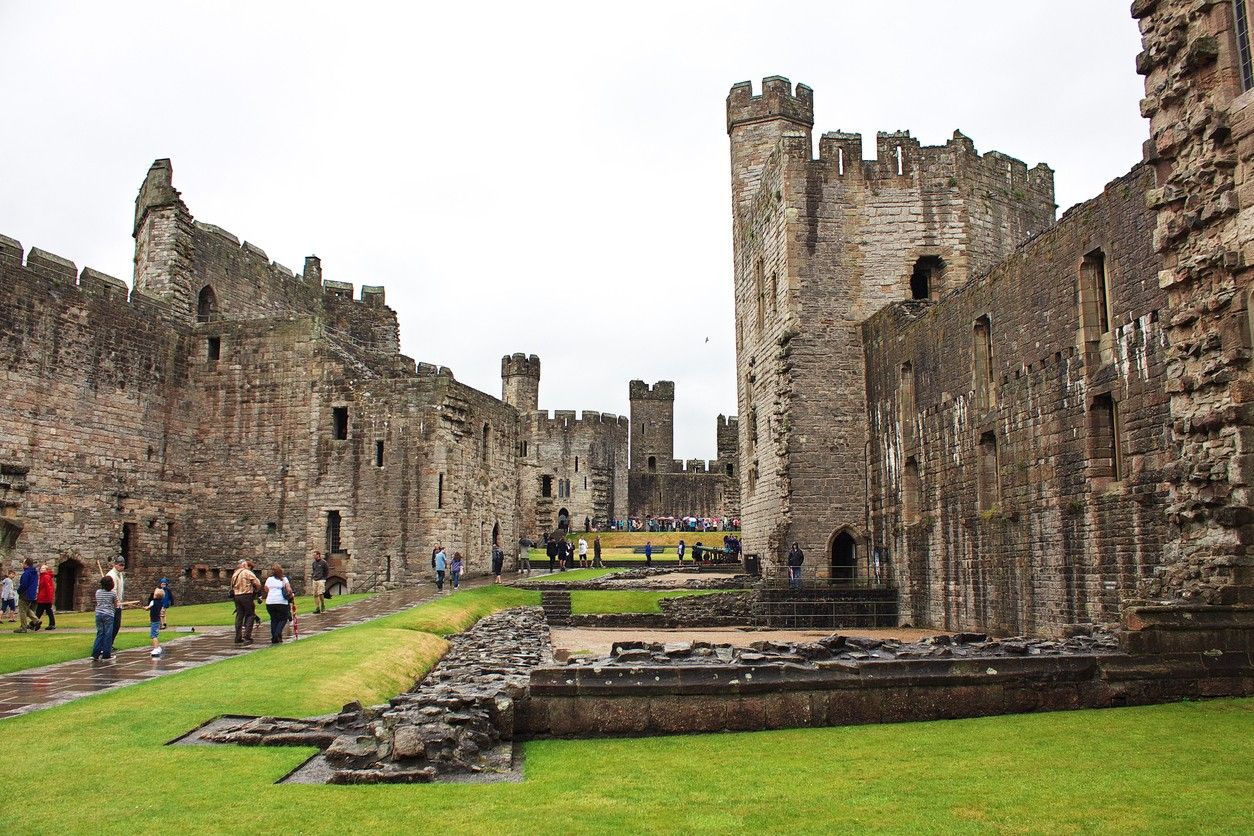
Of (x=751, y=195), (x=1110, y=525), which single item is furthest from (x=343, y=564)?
(x=1110, y=525)

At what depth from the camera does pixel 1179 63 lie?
11164mm

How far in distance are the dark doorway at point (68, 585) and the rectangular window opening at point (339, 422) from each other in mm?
7369

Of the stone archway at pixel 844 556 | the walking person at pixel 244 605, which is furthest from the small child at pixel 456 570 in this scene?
the walking person at pixel 244 605

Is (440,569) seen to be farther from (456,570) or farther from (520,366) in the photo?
(520,366)

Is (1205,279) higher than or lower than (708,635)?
higher

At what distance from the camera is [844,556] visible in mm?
27125

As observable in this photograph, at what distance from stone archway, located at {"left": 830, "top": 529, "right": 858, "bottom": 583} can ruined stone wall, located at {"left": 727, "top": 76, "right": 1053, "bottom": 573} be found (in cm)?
32

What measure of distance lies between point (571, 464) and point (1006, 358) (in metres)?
46.1

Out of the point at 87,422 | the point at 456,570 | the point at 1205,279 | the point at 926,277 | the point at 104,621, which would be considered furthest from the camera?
the point at 926,277

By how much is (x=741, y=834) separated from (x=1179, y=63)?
9943 millimetres

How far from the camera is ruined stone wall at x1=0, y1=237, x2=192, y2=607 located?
23719 mm

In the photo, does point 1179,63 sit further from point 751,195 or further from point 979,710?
point 751,195

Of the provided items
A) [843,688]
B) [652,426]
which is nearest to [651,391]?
[652,426]

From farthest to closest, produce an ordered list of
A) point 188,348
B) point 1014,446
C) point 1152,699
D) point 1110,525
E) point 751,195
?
point 751,195, point 188,348, point 1014,446, point 1110,525, point 1152,699
